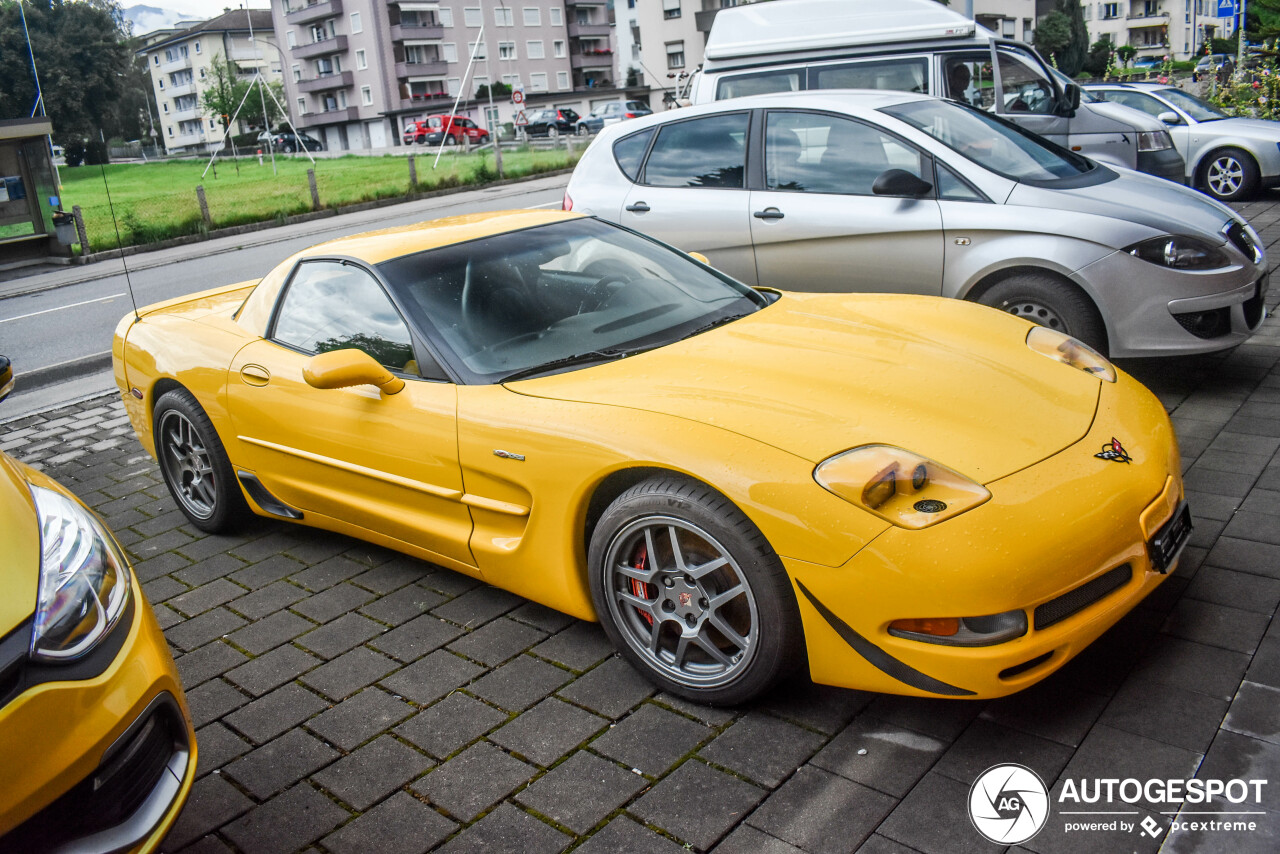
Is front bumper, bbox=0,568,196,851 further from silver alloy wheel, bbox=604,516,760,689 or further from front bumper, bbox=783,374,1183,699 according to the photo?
front bumper, bbox=783,374,1183,699

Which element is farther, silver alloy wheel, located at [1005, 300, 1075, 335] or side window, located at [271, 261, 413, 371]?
silver alloy wheel, located at [1005, 300, 1075, 335]

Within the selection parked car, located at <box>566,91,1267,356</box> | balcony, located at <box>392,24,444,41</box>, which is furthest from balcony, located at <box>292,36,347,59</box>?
parked car, located at <box>566,91,1267,356</box>

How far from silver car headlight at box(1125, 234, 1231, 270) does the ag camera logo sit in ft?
10.7

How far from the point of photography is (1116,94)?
13711mm

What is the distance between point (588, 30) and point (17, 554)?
79.1 meters

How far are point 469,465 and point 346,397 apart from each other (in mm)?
687

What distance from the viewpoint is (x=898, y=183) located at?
5176 mm

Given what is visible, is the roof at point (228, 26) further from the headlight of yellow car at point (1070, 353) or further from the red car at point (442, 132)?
the headlight of yellow car at point (1070, 353)

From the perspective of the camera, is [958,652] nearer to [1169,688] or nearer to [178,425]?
[1169,688]

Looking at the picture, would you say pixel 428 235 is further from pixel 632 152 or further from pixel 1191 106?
pixel 1191 106

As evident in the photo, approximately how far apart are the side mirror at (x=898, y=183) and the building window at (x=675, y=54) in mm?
56721

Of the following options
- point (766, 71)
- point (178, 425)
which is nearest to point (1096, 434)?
point (178, 425)

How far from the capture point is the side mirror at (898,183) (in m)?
5.17

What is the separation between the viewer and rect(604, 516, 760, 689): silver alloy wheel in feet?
8.73
